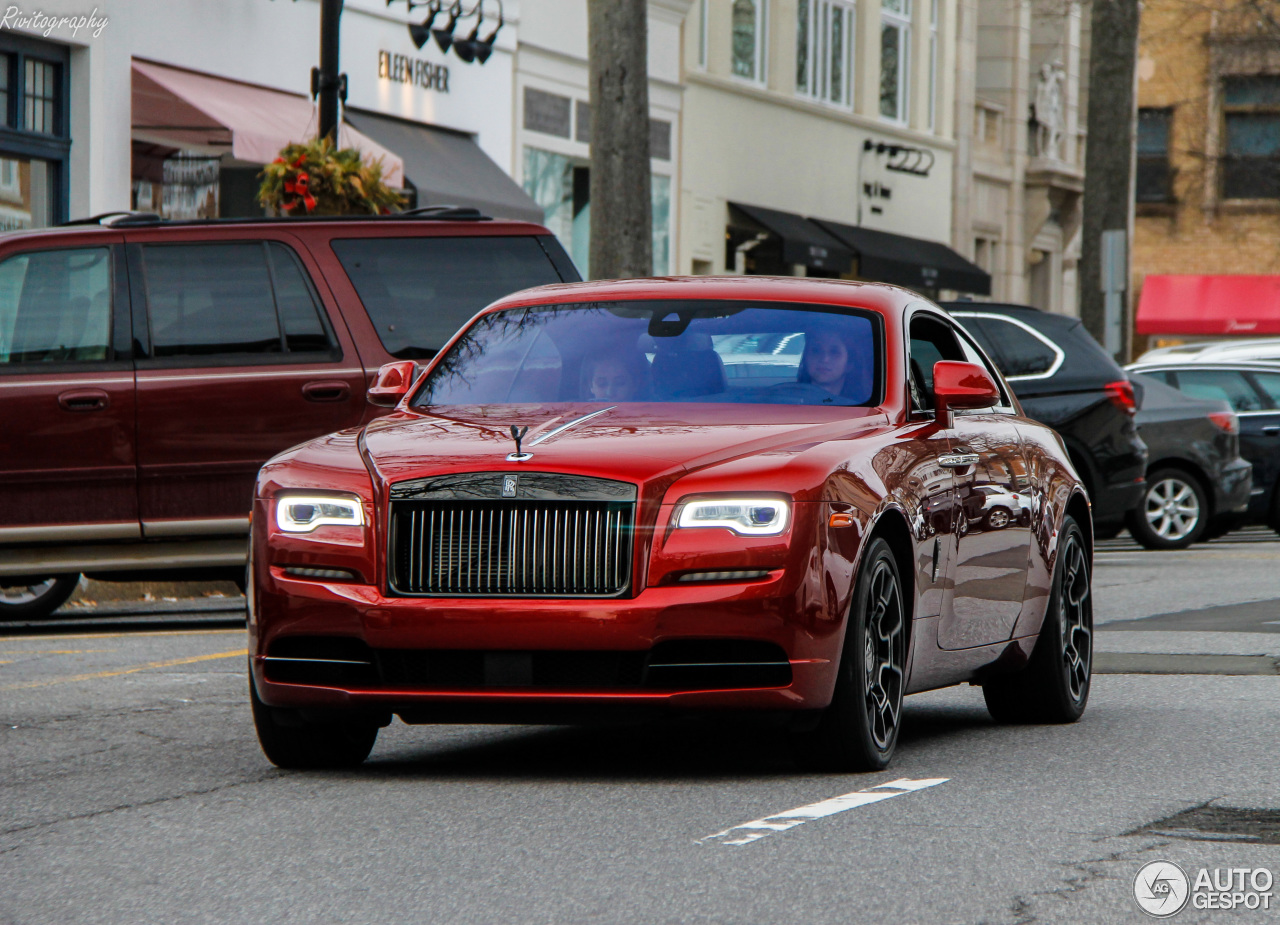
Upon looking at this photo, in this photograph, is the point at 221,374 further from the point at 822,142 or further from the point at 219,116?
the point at 822,142

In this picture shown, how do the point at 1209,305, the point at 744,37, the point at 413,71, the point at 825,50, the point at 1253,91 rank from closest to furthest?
the point at 413,71 < the point at 744,37 < the point at 825,50 < the point at 1253,91 < the point at 1209,305

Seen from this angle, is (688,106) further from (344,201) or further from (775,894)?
(775,894)

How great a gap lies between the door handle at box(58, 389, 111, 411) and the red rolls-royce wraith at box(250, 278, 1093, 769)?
4.57 meters

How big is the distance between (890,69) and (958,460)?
1299 inches

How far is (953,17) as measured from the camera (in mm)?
42656

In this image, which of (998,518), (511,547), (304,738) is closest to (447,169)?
(998,518)

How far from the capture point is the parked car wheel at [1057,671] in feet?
29.5

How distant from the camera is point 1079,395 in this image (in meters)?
17.7

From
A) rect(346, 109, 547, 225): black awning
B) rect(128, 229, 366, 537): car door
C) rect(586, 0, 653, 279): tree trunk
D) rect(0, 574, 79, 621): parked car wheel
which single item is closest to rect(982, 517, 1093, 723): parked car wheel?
rect(128, 229, 366, 537): car door

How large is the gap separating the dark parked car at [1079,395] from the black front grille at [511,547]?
36.1 feet

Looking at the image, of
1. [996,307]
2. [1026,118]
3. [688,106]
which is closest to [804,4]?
[688,106]

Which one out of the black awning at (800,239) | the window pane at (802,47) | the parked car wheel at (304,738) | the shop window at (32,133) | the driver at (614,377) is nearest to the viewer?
the parked car wheel at (304,738)

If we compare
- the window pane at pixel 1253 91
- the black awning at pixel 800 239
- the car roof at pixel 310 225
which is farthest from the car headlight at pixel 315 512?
the window pane at pixel 1253 91

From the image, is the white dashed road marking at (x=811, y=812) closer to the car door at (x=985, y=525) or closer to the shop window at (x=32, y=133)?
the car door at (x=985, y=525)
